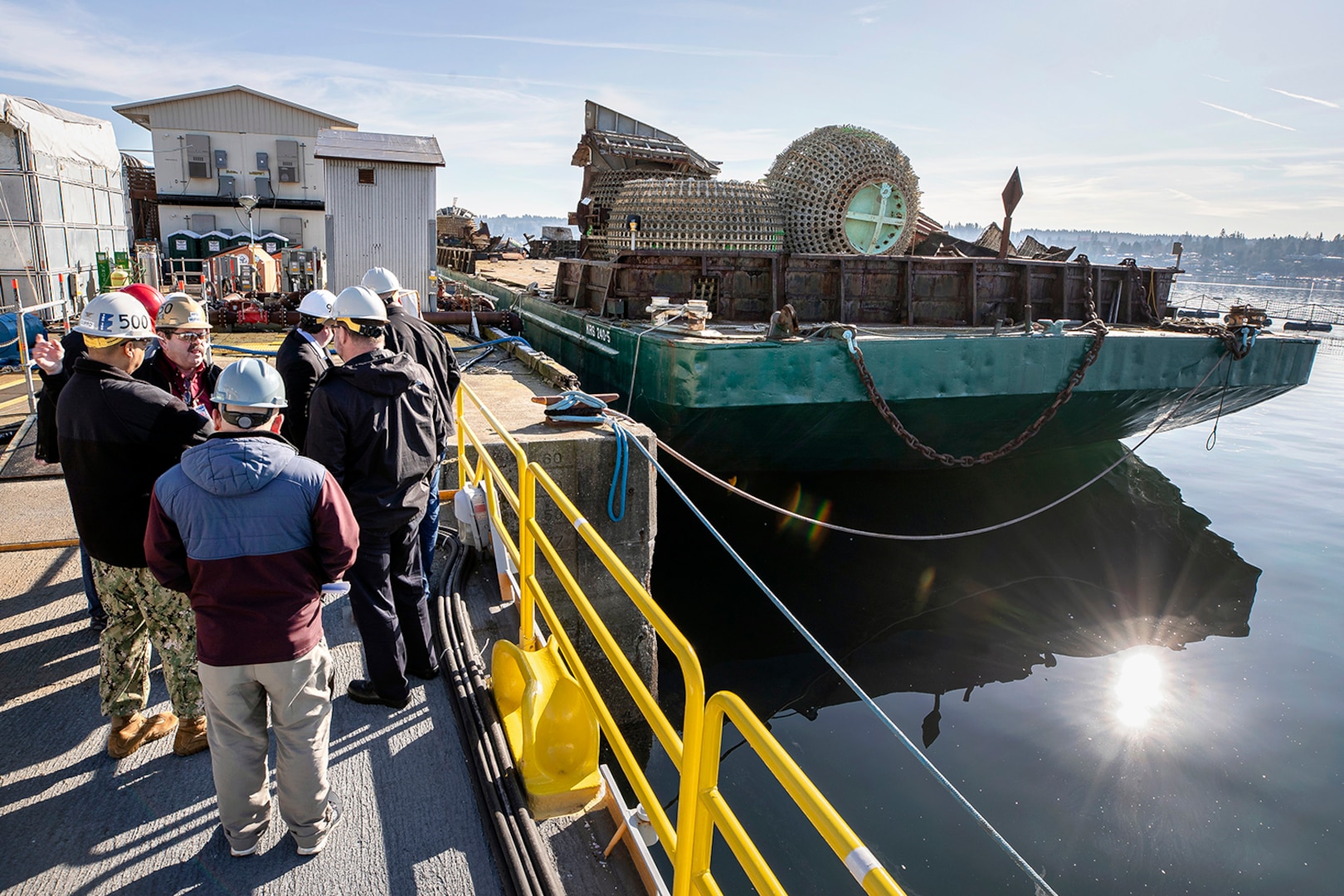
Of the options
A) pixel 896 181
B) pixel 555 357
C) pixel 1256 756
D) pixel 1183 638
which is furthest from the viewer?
pixel 555 357

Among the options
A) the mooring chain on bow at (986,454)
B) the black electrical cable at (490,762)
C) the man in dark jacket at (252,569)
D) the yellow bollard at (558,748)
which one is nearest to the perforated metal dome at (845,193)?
the mooring chain on bow at (986,454)

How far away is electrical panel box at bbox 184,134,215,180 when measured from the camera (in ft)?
106

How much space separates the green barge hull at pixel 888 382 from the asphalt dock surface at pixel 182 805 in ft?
16.7

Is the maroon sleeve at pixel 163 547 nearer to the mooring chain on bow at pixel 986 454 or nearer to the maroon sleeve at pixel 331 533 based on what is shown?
the maroon sleeve at pixel 331 533

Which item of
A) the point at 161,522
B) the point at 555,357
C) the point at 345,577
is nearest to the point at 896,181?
the point at 555,357

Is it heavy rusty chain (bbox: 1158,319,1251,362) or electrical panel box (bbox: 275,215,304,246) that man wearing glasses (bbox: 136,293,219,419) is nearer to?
heavy rusty chain (bbox: 1158,319,1251,362)

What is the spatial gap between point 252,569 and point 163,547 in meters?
0.33

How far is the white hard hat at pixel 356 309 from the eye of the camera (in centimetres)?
363

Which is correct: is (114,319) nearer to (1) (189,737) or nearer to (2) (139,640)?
(2) (139,640)

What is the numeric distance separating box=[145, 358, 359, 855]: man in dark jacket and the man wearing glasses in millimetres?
1255

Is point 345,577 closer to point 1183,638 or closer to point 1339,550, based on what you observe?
point 1183,638

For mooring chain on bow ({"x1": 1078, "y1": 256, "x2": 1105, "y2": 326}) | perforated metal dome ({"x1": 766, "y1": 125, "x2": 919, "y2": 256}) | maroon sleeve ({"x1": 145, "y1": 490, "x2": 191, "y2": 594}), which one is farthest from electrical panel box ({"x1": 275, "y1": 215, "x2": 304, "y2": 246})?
maroon sleeve ({"x1": 145, "y1": 490, "x2": 191, "y2": 594})

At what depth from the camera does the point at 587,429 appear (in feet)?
20.6

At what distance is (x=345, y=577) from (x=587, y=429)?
9.18 feet
